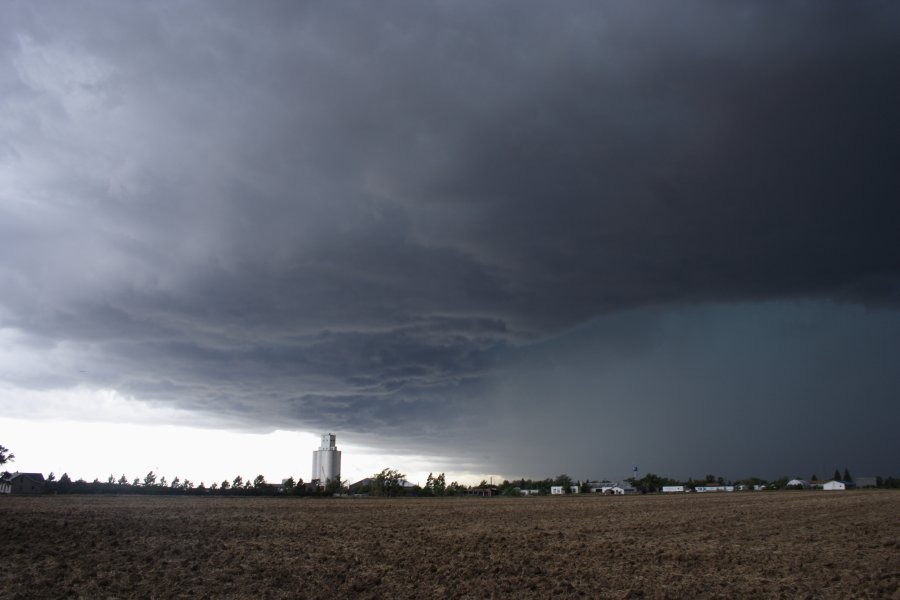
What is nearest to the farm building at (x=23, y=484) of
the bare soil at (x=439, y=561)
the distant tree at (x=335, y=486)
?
the distant tree at (x=335, y=486)

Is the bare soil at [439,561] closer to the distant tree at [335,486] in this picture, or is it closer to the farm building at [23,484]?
the distant tree at [335,486]

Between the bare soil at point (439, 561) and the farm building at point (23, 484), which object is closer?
the bare soil at point (439, 561)

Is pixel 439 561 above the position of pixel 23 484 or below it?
above

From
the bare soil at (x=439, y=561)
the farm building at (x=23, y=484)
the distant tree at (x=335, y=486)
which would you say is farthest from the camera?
the distant tree at (x=335, y=486)

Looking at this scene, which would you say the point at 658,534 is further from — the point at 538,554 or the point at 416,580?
the point at 416,580

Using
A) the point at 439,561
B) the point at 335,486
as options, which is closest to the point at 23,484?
the point at 335,486

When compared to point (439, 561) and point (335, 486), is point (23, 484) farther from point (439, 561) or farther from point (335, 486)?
point (439, 561)

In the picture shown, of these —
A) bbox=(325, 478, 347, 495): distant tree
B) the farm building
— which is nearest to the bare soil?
bbox=(325, 478, 347, 495): distant tree

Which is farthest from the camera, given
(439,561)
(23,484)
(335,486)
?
(335,486)

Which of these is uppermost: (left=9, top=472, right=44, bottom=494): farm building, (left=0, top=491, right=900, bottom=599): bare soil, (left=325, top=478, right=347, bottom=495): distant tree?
(left=0, top=491, right=900, bottom=599): bare soil

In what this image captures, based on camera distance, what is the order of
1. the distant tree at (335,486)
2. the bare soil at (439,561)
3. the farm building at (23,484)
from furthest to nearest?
the distant tree at (335,486) < the farm building at (23,484) < the bare soil at (439,561)

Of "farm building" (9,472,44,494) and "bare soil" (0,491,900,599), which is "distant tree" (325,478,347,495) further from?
"bare soil" (0,491,900,599)

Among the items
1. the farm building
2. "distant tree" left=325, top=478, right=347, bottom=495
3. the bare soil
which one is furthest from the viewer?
"distant tree" left=325, top=478, right=347, bottom=495

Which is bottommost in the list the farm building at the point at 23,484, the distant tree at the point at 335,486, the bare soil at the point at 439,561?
the distant tree at the point at 335,486
